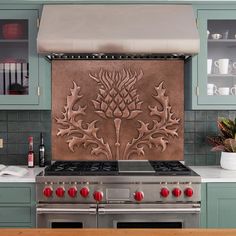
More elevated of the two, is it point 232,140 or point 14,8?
point 14,8

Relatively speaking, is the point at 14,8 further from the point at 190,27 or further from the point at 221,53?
the point at 221,53

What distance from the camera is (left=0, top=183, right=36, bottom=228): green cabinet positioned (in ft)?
8.32

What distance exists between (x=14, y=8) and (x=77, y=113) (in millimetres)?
993

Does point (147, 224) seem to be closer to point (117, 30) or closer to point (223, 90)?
point (223, 90)

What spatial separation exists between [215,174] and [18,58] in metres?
1.77

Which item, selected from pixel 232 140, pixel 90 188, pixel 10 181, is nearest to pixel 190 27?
pixel 232 140

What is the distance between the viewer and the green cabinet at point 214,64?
9.31ft

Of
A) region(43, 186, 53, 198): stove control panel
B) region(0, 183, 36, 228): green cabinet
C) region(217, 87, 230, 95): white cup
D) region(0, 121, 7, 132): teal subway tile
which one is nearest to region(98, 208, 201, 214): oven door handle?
region(43, 186, 53, 198): stove control panel

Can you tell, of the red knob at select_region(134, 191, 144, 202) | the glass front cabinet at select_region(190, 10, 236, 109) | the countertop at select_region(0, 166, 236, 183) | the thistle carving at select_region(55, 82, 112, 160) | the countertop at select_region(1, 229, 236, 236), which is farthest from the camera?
the thistle carving at select_region(55, 82, 112, 160)

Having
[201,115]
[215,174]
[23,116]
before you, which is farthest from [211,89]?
[23,116]

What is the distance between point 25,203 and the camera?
2.54m

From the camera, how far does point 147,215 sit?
8.15ft

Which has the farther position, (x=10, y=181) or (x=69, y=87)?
(x=69, y=87)

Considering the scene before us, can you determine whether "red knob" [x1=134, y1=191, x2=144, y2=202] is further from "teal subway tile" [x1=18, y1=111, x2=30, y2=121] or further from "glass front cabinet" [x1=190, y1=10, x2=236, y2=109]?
"teal subway tile" [x1=18, y1=111, x2=30, y2=121]
